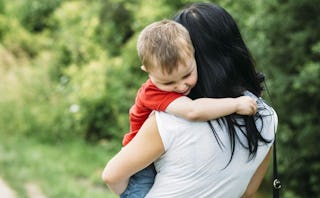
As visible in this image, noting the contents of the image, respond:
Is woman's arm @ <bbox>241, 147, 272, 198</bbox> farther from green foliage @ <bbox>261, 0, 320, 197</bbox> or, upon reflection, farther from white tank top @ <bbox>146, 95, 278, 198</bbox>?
green foliage @ <bbox>261, 0, 320, 197</bbox>

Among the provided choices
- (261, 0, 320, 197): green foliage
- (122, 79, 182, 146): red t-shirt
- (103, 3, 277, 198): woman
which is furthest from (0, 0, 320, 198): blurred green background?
(122, 79, 182, 146): red t-shirt

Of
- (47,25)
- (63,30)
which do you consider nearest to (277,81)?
(63,30)

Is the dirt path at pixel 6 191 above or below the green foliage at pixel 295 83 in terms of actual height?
above

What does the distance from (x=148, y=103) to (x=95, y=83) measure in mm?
7633

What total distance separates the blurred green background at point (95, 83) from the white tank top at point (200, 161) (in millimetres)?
3585

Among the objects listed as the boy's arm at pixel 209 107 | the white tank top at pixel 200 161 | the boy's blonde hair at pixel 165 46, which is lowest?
the white tank top at pixel 200 161

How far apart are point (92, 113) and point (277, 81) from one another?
4127 millimetres

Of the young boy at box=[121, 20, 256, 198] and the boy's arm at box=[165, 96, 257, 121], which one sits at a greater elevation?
the young boy at box=[121, 20, 256, 198]

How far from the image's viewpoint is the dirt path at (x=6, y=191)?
608cm

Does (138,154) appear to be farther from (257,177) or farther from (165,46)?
(257,177)

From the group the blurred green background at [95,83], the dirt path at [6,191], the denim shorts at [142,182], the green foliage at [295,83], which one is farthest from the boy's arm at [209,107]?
the dirt path at [6,191]

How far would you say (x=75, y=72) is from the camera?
10.1 metres

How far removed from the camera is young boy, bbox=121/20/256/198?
1884 millimetres

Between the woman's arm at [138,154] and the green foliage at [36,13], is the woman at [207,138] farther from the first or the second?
the green foliage at [36,13]
